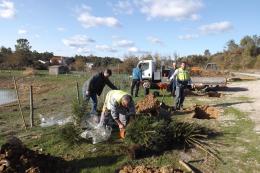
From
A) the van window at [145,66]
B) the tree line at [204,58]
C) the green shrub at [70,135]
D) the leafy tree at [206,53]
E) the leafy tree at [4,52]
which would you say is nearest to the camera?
the green shrub at [70,135]

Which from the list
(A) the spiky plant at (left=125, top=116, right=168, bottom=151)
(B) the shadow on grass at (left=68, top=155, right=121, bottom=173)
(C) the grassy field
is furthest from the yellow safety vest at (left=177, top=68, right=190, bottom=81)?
(B) the shadow on grass at (left=68, top=155, right=121, bottom=173)

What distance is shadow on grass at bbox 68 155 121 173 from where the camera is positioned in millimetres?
7488

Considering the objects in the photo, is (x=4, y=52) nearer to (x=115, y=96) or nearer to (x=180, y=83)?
(x=180, y=83)

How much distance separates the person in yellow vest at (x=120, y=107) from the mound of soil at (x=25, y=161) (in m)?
1.62

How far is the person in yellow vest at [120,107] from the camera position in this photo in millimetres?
8286

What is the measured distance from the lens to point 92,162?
7.72 meters

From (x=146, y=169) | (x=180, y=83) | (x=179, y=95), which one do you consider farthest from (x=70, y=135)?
(x=180, y=83)

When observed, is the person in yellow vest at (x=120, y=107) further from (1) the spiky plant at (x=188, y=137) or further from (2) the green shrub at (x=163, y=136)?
(1) the spiky plant at (x=188, y=137)

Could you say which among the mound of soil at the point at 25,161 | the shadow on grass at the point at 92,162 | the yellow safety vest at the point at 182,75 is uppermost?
the yellow safety vest at the point at 182,75

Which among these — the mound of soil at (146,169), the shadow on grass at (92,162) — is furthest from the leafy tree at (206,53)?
the mound of soil at (146,169)

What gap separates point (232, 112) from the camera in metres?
13.2

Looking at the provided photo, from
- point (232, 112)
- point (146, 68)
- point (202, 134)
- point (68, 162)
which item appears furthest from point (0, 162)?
point (146, 68)

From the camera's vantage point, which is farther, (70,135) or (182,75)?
(182,75)

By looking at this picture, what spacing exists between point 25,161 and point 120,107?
2.56 meters
